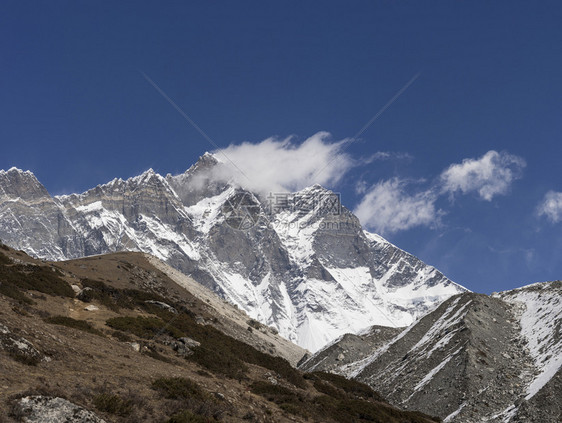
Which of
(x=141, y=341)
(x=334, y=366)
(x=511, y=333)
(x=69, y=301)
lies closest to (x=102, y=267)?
(x=69, y=301)

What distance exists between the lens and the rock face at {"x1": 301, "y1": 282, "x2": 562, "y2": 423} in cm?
3509

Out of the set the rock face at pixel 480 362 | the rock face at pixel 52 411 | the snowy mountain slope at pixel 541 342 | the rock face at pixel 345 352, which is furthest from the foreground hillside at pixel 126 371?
the rock face at pixel 345 352

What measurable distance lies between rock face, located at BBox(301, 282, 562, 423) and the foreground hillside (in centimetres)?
447

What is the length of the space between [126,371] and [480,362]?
103 feet

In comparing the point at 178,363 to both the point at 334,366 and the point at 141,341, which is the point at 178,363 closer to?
the point at 141,341

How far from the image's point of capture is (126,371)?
73.6ft

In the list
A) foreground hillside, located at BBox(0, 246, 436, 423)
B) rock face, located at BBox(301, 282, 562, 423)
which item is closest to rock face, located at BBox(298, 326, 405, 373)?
rock face, located at BBox(301, 282, 562, 423)

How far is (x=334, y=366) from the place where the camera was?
64938 mm

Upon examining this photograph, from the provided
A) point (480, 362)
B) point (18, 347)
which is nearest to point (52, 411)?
point (18, 347)

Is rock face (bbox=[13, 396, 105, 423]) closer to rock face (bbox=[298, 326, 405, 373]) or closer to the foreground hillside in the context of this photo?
the foreground hillside

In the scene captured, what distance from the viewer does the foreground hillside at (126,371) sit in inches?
680

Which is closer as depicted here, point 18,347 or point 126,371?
point 18,347

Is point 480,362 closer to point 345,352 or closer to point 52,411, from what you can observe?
point 345,352

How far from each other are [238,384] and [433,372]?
2273cm
